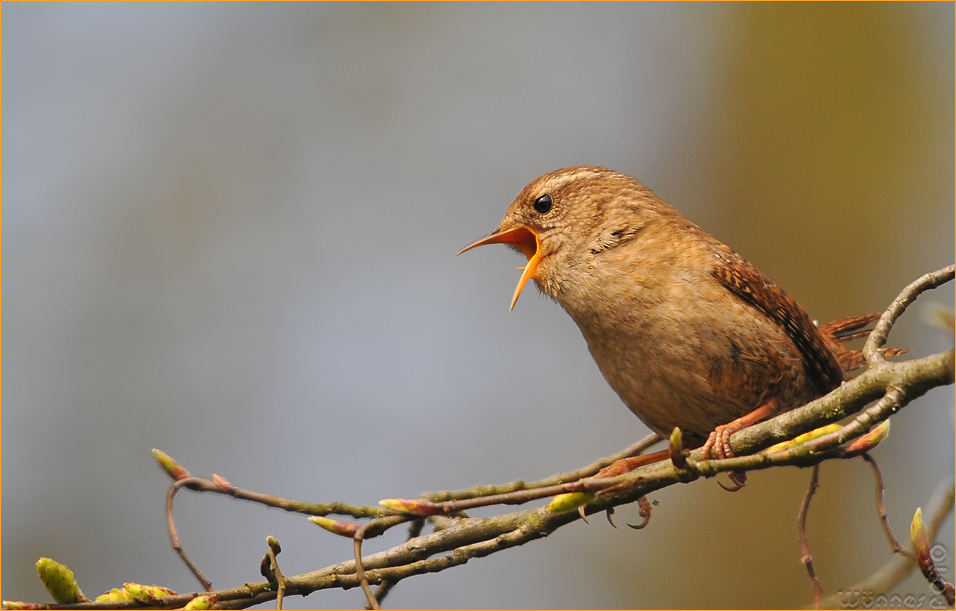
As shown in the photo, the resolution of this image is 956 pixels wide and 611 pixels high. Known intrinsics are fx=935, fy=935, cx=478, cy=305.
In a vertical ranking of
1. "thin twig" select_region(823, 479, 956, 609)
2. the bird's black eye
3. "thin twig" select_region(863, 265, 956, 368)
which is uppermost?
the bird's black eye

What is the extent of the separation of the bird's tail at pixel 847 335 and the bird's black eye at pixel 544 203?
1163 mm

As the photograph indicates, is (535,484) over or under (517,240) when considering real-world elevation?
under

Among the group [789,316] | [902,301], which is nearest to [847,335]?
[789,316]

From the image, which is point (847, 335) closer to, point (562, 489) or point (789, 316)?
point (789, 316)

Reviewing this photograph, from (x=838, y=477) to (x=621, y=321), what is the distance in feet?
12.8

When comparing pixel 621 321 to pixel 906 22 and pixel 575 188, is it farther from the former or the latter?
pixel 906 22

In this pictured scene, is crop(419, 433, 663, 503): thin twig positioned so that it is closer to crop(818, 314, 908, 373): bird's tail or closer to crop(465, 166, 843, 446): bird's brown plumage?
crop(465, 166, 843, 446): bird's brown plumage

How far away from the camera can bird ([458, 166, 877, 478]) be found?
123 inches

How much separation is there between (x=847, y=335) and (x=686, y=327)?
3.06 feet

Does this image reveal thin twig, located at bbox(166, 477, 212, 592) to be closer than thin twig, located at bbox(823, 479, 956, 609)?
Yes

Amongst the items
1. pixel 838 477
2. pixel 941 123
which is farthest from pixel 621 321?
pixel 941 123

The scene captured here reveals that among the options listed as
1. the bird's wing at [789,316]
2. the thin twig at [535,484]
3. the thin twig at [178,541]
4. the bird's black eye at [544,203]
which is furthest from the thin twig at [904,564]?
the bird's black eye at [544,203]

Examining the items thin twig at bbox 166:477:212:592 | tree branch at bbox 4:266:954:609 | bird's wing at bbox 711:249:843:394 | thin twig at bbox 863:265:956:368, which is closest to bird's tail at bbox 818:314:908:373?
bird's wing at bbox 711:249:843:394

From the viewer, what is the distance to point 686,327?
3.12 meters
